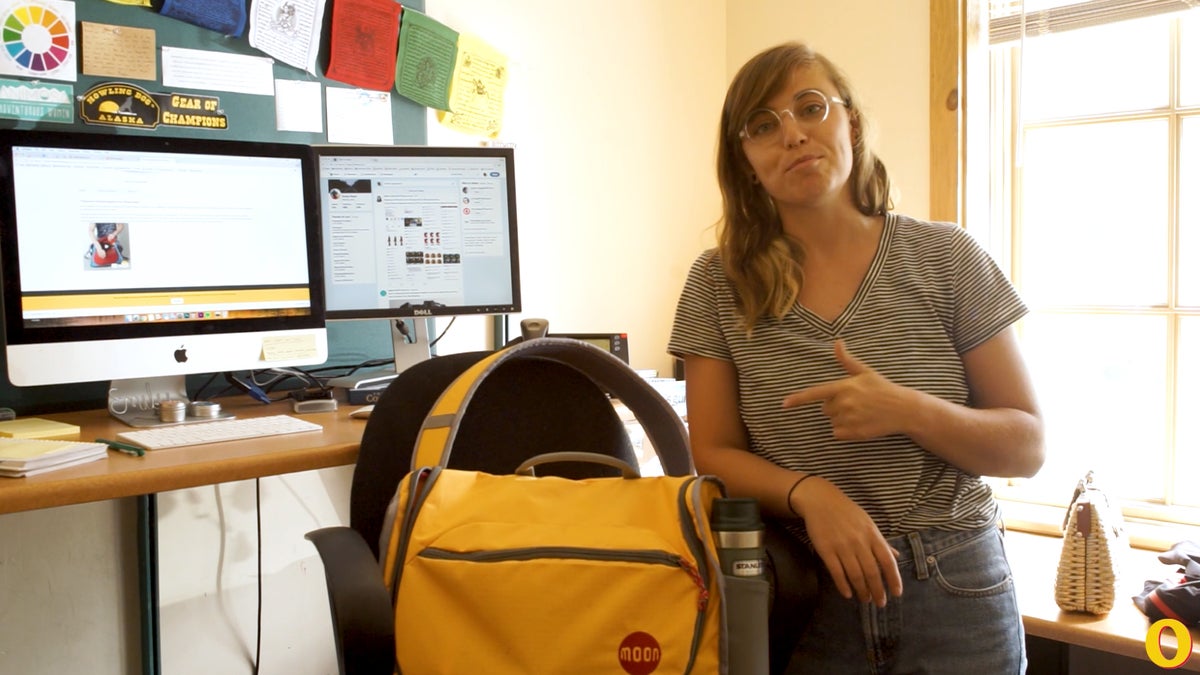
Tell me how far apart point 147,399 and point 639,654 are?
1.07m

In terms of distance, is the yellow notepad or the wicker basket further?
the wicker basket

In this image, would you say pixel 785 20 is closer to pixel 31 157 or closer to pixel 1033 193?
pixel 1033 193

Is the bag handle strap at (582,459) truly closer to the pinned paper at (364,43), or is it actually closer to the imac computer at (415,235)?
the imac computer at (415,235)

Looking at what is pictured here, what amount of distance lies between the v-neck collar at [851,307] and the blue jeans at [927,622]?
279 mm

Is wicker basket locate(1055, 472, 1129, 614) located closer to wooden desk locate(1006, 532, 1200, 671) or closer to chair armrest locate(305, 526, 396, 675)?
wooden desk locate(1006, 532, 1200, 671)

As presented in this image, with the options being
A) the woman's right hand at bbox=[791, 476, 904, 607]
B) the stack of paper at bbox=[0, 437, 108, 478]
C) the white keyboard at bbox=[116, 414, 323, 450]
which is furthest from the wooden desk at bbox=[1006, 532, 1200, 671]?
the stack of paper at bbox=[0, 437, 108, 478]

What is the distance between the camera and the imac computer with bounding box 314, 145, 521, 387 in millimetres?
1818

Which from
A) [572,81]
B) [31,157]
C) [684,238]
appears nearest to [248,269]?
[31,157]

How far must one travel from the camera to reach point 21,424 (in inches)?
56.3

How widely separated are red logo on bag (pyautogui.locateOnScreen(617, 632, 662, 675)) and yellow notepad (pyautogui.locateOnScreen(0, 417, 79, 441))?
0.91 metres

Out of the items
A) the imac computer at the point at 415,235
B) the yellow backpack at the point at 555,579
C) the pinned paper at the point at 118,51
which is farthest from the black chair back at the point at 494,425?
the pinned paper at the point at 118,51

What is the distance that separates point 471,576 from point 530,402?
0.28 metres

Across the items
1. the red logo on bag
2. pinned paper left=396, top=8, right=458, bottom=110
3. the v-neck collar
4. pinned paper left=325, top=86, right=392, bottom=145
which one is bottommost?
the red logo on bag

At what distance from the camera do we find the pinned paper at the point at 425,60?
2.06m
